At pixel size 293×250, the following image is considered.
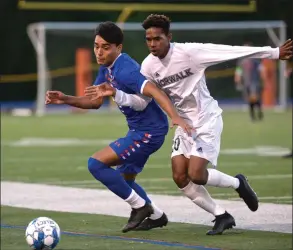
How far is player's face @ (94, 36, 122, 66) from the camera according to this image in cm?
1087

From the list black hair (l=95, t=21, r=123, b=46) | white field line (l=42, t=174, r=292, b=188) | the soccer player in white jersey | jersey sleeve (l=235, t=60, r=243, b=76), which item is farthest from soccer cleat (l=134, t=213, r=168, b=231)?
jersey sleeve (l=235, t=60, r=243, b=76)

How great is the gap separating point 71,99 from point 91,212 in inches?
97.8

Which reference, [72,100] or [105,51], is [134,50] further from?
[72,100]

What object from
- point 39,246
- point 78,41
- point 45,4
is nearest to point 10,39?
point 78,41

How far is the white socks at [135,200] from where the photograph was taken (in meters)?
11.1

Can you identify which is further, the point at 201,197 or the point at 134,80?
the point at 201,197

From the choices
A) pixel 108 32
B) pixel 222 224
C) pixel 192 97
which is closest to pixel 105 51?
pixel 108 32

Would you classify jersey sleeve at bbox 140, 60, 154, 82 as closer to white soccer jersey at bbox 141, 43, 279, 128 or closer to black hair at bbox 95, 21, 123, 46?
white soccer jersey at bbox 141, 43, 279, 128

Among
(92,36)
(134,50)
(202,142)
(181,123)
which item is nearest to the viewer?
(181,123)

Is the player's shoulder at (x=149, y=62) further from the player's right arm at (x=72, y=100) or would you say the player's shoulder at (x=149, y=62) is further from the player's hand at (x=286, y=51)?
the player's hand at (x=286, y=51)

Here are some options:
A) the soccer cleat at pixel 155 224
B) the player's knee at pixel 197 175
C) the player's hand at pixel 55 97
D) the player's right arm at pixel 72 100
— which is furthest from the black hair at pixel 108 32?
the soccer cleat at pixel 155 224

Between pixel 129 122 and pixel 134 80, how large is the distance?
60 cm

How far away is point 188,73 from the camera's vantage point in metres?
10.8

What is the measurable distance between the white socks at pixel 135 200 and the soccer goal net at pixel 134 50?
23683 millimetres
